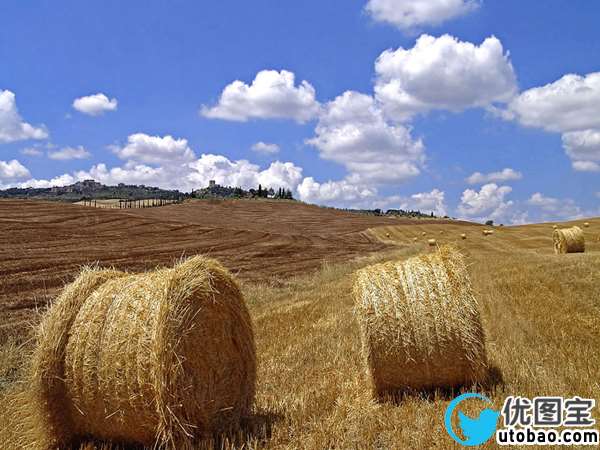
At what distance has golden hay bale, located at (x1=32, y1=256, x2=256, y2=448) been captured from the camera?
474 centimetres

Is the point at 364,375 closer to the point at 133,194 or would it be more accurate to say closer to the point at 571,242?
the point at 571,242

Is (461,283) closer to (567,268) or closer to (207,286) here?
(207,286)

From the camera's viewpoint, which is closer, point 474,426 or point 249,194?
point 474,426

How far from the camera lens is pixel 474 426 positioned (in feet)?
15.4

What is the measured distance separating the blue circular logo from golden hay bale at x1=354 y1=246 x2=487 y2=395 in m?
0.83

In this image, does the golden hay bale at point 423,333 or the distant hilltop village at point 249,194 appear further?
the distant hilltop village at point 249,194

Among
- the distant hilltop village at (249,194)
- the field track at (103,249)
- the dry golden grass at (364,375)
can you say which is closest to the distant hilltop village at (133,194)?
the distant hilltop village at (249,194)

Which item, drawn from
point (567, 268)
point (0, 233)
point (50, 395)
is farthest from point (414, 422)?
point (0, 233)

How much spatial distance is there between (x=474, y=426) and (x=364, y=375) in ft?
6.30

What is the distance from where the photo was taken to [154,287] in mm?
5004

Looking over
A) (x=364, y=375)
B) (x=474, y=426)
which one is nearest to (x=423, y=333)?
(x=364, y=375)

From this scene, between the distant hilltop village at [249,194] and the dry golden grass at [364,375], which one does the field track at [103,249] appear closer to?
the dry golden grass at [364,375]

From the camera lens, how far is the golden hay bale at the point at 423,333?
19.5ft

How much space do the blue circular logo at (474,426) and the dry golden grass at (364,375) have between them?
9cm
